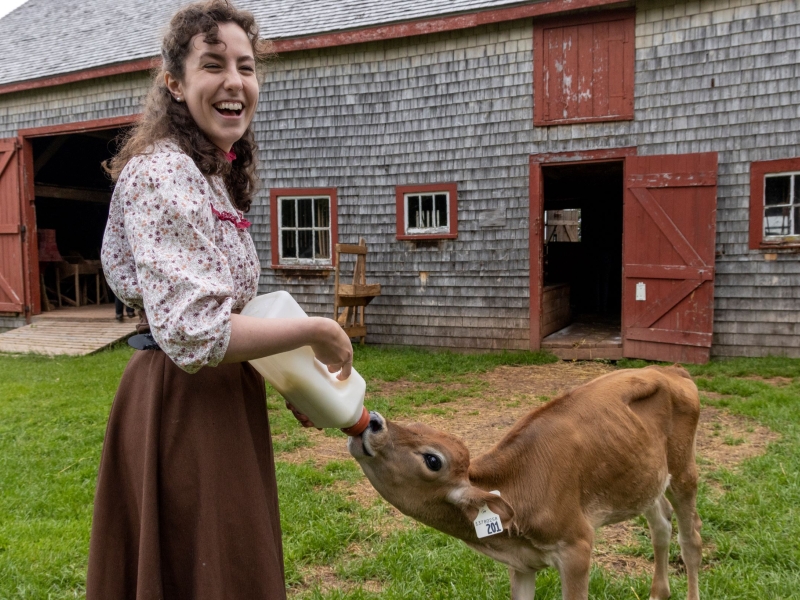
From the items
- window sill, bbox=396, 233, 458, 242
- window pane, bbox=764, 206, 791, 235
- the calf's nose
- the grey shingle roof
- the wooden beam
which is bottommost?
the calf's nose

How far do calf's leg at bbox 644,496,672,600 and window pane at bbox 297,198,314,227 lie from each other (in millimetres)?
8197

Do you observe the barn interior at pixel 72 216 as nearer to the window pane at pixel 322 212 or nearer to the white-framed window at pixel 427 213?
the window pane at pixel 322 212

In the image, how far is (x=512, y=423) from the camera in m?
5.63

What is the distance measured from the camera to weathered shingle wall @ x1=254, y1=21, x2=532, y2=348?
891cm

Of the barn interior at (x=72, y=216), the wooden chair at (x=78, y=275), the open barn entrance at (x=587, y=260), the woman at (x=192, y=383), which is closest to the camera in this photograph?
the woman at (x=192, y=383)

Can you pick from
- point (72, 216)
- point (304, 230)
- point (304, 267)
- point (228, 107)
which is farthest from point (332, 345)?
point (72, 216)

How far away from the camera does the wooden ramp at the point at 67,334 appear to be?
33.6 feet

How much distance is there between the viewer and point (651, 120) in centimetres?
816

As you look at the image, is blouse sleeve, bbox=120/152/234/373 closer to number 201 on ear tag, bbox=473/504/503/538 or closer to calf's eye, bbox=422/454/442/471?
calf's eye, bbox=422/454/442/471

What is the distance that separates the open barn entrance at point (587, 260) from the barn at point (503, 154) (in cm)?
18

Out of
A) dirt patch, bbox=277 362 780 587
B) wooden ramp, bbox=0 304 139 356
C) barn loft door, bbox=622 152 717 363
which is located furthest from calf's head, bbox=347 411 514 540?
wooden ramp, bbox=0 304 139 356

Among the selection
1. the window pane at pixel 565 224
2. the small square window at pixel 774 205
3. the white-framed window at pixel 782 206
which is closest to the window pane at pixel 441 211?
the small square window at pixel 774 205

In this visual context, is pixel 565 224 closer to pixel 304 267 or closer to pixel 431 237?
pixel 431 237

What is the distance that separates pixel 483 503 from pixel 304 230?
28.5ft
